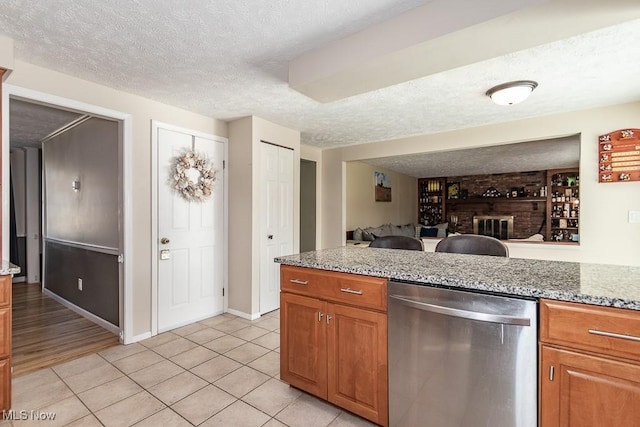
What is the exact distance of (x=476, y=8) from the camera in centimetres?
158

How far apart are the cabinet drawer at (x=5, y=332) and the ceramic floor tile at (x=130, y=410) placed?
2.10ft

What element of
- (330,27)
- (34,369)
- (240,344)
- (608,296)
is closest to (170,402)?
(240,344)

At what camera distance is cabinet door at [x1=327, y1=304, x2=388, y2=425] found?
5.57ft

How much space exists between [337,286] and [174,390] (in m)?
1.39

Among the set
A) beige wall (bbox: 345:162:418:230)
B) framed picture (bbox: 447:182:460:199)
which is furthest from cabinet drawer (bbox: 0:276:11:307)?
framed picture (bbox: 447:182:460:199)

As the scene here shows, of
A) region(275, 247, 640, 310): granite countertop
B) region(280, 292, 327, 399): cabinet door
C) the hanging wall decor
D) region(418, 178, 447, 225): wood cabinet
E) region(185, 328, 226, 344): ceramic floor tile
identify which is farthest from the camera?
region(418, 178, 447, 225): wood cabinet

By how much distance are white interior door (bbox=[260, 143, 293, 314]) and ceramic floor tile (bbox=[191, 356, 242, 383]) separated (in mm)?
1172

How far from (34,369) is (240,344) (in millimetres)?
1556

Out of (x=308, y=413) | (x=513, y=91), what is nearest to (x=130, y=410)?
(x=308, y=413)

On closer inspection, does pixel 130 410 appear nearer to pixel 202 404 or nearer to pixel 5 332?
pixel 202 404

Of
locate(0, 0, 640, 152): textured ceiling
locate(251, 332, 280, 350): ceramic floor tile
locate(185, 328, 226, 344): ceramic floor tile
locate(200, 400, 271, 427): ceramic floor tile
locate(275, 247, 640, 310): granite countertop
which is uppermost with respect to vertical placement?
locate(0, 0, 640, 152): textured ceiling

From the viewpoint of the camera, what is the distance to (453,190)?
9.47m

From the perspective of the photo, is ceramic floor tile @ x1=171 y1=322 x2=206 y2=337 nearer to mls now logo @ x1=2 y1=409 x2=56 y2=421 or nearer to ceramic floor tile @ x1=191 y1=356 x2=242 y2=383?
ceramic floor tile @ x1=191 y1=356 x2=242 y2=383

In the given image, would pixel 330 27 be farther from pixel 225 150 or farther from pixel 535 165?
pixel 535 165
